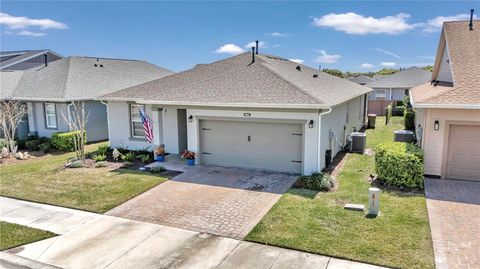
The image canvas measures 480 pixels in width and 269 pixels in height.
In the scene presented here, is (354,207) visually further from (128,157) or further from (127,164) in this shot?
(128,157)

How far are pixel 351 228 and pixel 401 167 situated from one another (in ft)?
12.3

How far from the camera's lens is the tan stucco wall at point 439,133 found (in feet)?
35.7

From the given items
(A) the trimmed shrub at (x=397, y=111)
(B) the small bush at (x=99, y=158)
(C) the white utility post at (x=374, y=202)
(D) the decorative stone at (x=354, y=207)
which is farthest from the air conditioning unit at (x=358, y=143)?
(A) the trimmed shrub at (x=397, y=111)

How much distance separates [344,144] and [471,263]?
36.4 ft

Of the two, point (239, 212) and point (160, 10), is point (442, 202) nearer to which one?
point (239, 212)

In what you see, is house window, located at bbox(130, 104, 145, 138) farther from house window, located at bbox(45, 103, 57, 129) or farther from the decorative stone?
the decorative stone

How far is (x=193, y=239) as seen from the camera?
759 cm

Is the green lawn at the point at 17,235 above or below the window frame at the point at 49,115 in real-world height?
below

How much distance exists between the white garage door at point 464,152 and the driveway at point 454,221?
12.6 inches

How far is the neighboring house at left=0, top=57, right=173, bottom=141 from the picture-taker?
741 inches

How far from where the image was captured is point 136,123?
54.7 ft

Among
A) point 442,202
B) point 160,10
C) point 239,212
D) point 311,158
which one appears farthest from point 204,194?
point 160,10

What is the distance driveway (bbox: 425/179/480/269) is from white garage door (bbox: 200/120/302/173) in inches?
176

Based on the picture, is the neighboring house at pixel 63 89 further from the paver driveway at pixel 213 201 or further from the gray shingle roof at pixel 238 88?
the paver driveway at pixel 213 201
